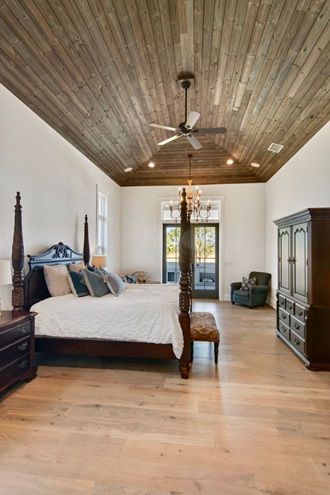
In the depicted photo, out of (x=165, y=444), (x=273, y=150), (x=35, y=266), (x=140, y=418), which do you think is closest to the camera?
(x=165, y=444)

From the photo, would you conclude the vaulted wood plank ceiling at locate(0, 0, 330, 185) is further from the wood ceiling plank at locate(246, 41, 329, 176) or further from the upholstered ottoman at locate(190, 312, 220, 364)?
the upholstered ottoman at locate(190, 312, 220, 364)

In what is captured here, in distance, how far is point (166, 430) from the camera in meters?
2.26

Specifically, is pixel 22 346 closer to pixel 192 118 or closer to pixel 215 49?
pixel 192 118

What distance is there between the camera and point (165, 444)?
6.88 ft

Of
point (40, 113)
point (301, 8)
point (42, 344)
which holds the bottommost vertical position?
point (42, 344)

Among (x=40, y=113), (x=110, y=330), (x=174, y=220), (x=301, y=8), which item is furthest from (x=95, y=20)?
(x=174, y=220)

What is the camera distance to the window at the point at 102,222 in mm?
6570

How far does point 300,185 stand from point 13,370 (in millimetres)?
5394

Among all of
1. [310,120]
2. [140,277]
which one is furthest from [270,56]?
[140,277]

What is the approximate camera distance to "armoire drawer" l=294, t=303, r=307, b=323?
3.58 metres

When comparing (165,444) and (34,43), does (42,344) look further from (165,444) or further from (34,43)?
(34,43)

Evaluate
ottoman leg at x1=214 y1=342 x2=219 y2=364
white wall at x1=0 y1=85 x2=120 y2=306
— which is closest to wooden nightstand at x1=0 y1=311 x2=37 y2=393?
white wall at x1=0 y1=85 x2=120 y2=306

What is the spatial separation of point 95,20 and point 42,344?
362 cm

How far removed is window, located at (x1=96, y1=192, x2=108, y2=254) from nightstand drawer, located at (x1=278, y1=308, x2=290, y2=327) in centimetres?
405
